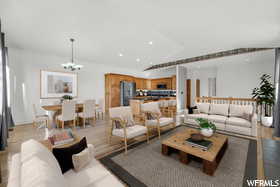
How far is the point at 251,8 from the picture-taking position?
232cm

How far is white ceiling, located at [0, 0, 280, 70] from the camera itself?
2354 millimetres

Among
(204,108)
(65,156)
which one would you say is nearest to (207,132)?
(204,108)

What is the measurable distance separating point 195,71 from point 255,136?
5600 mm

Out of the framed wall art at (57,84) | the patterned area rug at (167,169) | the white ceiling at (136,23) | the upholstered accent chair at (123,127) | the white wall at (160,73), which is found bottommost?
the patterned area rug at (167,169)

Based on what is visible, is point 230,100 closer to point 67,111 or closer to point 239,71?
point 239,71

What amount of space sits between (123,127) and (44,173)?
1.76m

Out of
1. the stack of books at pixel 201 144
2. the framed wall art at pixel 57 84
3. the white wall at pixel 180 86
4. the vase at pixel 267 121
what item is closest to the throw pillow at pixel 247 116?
the vase at pixel 267 121

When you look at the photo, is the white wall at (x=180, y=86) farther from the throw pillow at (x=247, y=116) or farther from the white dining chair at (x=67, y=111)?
the white dining chair at (x=67, y=111)

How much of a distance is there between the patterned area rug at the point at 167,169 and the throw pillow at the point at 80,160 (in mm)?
731

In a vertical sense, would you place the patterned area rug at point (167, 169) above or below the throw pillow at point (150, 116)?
below

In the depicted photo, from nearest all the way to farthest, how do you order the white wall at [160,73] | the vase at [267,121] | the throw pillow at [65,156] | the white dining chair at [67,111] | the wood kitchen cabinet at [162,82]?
the throw pillow at [65,156] < the white dining chair at [67,111] < the vase at [267,121] < the wood kitchen cabinet at [162,82] < the white wall at [160,73]

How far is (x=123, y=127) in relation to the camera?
249 centimetres

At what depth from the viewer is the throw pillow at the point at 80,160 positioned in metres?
1.32

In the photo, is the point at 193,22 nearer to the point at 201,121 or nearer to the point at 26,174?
the point at 201,121
